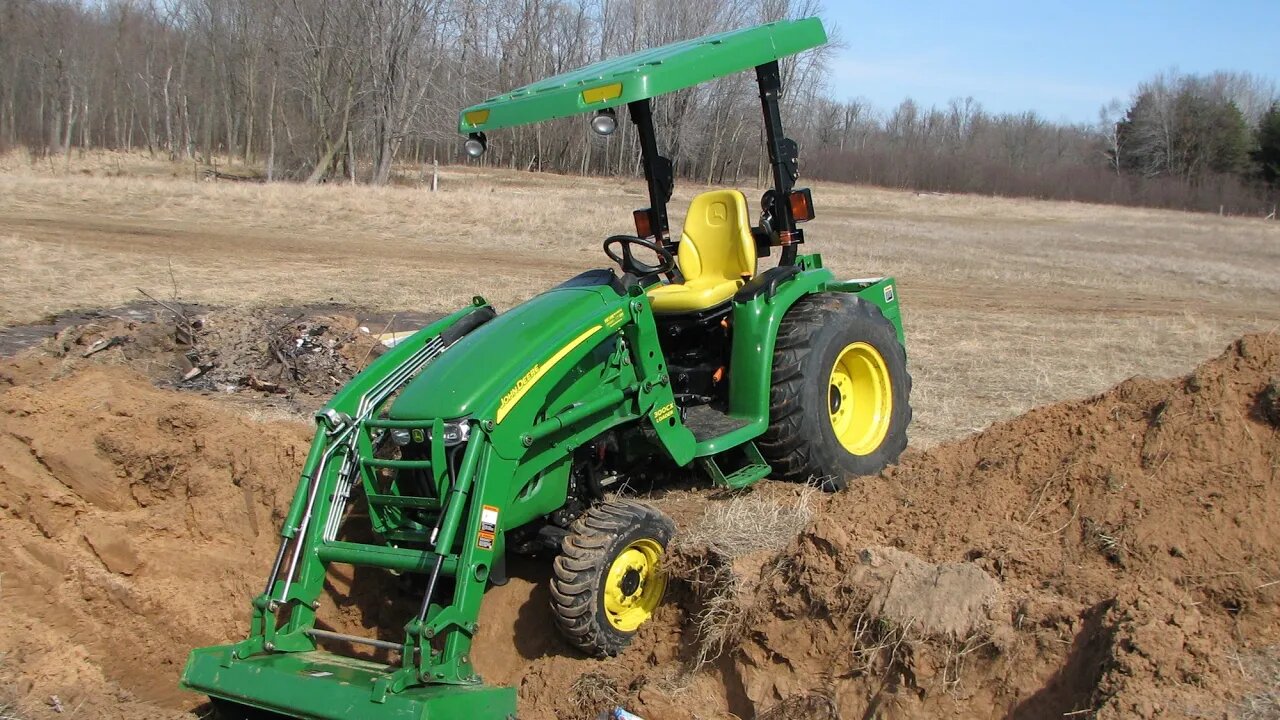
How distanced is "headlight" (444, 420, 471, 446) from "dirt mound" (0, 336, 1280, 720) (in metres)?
1.01

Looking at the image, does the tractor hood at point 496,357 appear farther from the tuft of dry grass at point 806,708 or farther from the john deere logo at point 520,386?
the tuft of dry grass at point 806,708

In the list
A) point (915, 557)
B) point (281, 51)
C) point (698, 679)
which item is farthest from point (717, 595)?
point (281, 51)

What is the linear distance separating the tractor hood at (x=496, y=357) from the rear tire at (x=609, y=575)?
27.7 inches

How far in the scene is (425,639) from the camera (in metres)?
4.10

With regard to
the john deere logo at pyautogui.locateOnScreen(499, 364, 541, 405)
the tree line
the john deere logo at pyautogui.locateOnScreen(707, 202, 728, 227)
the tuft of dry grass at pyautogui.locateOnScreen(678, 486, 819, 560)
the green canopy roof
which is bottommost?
the tuft of dry grass at pyautogui.locateOnScreen(678, 486, 819, 560)

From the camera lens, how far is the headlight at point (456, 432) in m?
4.59

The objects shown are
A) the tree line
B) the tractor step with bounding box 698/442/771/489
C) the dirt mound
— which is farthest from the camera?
the tree line

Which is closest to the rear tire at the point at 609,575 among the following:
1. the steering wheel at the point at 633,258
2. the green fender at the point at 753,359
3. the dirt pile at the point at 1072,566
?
the dirt pile at the point at 1072,566

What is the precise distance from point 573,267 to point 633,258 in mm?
12831

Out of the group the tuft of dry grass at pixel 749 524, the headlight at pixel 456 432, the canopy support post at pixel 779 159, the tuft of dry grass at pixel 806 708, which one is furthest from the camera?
the canopy support post at pixel 779 159

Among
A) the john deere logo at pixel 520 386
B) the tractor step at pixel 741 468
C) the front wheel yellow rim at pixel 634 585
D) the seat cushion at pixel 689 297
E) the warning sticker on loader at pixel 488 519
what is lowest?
the front wheel yellow rim at pixel 634 585

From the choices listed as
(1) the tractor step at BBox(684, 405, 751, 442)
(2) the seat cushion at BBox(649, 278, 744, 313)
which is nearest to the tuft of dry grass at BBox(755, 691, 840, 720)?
(1) the tractor step at BBox(684, 405, 751, 442)

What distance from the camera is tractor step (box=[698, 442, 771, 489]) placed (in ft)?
19.2

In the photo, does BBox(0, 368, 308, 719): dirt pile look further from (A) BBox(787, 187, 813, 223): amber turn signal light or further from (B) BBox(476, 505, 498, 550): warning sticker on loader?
(A) BBox(787, 187, 813, 223): amber turn signal light
